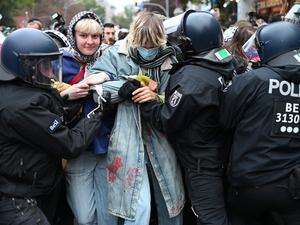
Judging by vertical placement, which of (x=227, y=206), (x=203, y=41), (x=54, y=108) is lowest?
(x=227, y=206)

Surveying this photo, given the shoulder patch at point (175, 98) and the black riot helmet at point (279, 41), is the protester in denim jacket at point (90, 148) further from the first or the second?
the black riot helmet at point (279, 41)

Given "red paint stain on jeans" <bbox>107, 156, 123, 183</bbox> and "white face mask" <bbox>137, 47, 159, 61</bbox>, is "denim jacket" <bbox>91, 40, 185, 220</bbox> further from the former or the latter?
"white face mask" <bbox>137, 47, 159, 61</bbox>

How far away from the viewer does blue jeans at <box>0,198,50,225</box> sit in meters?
3.23

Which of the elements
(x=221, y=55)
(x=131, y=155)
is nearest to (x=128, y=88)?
(x=131, y=155)

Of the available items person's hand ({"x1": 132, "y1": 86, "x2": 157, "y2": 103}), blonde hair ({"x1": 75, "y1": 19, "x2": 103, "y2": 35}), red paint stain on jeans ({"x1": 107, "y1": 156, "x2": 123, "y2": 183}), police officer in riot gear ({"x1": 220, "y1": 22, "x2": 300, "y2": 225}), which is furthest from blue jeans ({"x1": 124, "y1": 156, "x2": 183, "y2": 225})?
blonde hair ({"x1": 75, "y1": 19, "x2": 103, "y2": 35})

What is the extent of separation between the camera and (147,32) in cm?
364

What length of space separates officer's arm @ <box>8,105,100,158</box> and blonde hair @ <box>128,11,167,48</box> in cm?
84

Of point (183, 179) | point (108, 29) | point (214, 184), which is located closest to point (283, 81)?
point (214, 184)

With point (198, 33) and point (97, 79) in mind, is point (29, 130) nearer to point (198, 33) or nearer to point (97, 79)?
point (97, 79)

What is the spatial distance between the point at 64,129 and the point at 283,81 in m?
1.48

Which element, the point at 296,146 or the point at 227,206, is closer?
the point at 296,146

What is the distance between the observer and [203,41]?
3496mm

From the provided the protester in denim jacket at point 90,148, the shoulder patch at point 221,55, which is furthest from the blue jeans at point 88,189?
the shoulder patch at point 221,55

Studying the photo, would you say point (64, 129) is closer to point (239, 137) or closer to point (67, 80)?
point (67, 80)
